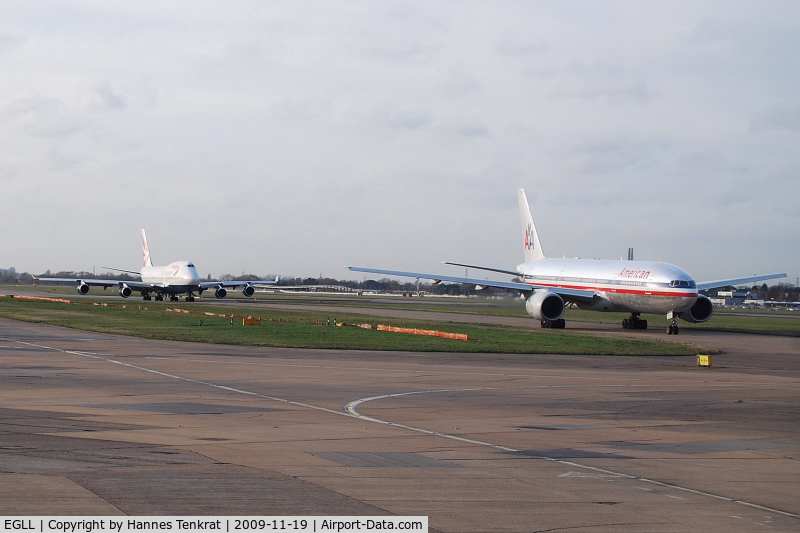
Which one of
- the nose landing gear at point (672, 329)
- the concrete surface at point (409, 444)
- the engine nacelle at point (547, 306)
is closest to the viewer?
the concrete surface at point (409, 444)

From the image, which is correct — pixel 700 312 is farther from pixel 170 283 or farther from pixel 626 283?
pixel 170 283

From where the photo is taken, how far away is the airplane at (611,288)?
157 ft

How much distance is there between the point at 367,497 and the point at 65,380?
1440 centimetres

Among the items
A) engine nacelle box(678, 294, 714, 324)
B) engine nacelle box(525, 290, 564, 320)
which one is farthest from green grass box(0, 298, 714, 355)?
engine nacelle box(678, 294, 714, 324)

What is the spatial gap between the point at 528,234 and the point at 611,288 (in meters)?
17.1

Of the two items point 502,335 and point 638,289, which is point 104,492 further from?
point 638,289

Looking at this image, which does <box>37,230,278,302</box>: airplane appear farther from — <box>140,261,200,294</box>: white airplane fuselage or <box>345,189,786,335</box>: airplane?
<box>345,189,786,335</box>: airplane

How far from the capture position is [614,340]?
41.5 meters

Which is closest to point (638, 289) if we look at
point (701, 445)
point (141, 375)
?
point (141, 375)

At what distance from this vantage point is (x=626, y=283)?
50.6 metres

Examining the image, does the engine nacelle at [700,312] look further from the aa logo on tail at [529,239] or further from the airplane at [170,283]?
the airplane at [170,283]

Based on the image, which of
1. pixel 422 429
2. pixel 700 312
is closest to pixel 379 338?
pixel 700 312

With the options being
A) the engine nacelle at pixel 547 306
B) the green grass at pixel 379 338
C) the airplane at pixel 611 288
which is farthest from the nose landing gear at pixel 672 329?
the engine nacelle at pixel 547 306

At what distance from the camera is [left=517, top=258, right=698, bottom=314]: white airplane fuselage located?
47.5 meters
